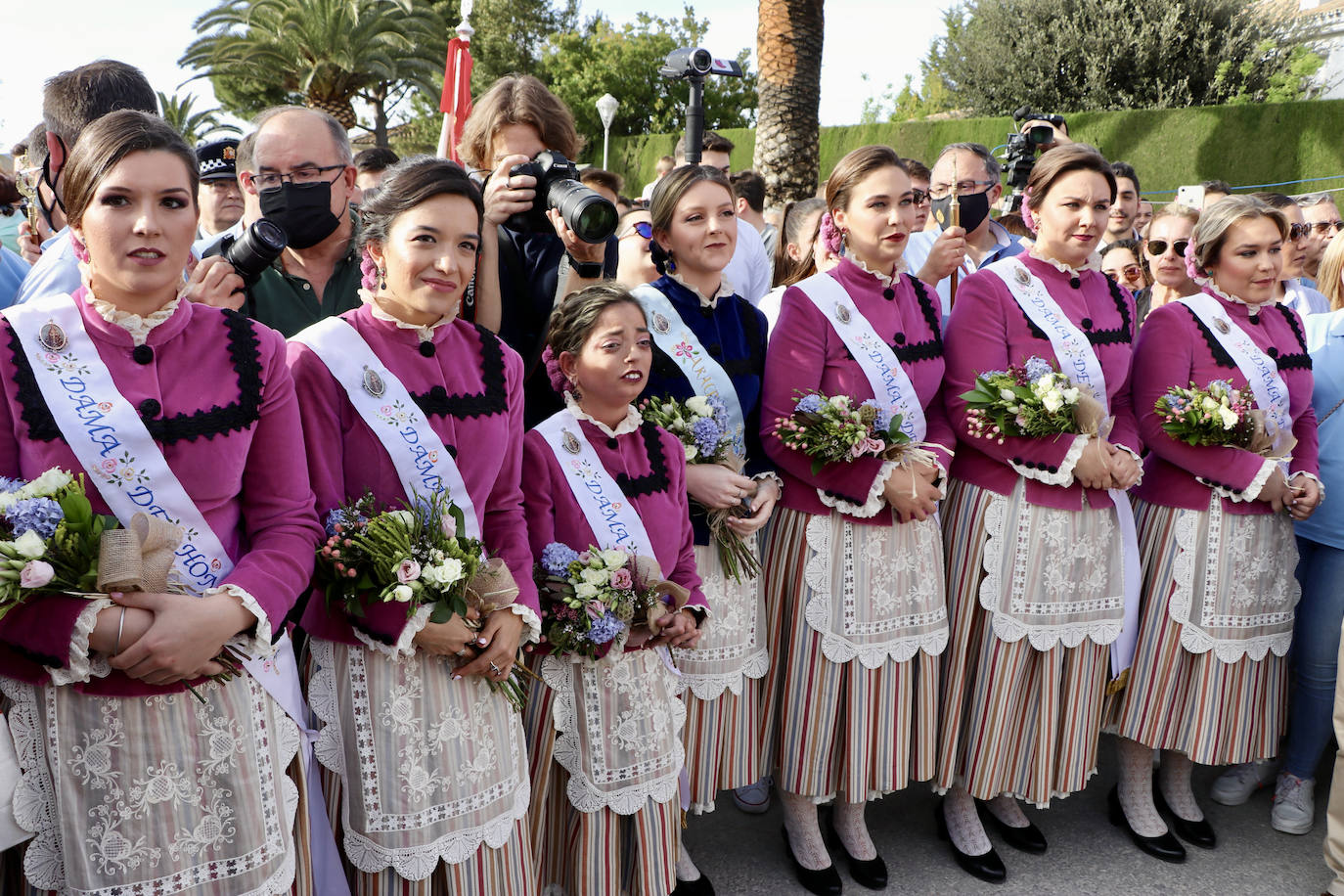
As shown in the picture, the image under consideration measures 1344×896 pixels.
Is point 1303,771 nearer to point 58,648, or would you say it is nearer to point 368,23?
point 58,648

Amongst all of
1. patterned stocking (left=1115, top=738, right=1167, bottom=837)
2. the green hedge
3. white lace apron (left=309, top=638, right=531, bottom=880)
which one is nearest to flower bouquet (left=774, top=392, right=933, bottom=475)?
white lace apron (left=309, top=638, right=531, bottom=880)

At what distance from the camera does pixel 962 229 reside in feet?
12.6

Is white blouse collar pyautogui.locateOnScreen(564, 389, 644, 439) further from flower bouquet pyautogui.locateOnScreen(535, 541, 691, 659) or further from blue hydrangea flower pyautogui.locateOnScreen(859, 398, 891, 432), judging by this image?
blue hydrangea flower pyautogui.locateOnScreen(859, 398, 891, 432)

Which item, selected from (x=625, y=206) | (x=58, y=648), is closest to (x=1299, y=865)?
(x=58, y=648)

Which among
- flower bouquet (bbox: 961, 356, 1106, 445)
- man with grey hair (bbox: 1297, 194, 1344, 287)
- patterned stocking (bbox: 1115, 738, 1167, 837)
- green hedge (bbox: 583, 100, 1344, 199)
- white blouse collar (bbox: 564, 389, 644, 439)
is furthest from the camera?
green hedge (bbox: 583, 100, 1344, 199)

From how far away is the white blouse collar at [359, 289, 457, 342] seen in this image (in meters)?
2.36

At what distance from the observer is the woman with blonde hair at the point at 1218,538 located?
3.49 m

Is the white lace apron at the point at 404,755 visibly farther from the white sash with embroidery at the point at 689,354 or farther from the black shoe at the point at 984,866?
the black shoe at the point at 984,866

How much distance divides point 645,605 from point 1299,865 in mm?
2555

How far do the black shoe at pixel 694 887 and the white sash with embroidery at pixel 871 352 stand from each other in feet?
4.86

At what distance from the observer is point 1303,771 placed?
3.78 m

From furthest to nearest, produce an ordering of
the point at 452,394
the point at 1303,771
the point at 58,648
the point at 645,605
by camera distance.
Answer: the point at 1303,771
the point at 645,605
the point at 452,394
the point at 58,648

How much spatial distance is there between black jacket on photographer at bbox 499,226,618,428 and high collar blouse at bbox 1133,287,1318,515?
73.7 inches

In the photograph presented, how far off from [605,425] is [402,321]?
2.09 ft
